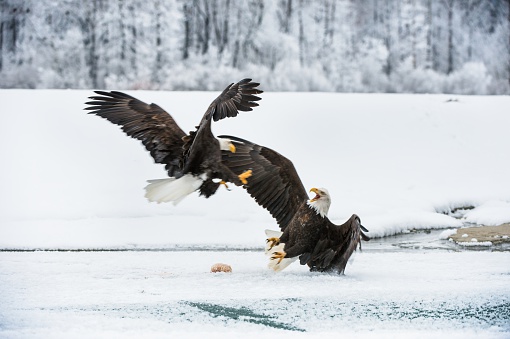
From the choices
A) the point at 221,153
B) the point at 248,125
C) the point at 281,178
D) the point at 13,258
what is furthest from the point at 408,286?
the point at 248,125

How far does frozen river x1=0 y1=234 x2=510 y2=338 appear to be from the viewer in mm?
4109

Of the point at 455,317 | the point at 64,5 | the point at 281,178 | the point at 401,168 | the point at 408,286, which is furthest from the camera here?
the point at 64,5

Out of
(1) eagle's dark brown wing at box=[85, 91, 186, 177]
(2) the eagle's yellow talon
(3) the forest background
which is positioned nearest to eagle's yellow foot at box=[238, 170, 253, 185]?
(2) the eagle's yellow talon

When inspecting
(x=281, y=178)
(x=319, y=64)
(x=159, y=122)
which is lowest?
(x=281, y=178)

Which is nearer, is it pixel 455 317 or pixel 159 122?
pixel 455 317

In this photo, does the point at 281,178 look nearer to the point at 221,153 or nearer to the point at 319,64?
the point at 221,153

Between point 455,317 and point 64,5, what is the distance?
842 inches

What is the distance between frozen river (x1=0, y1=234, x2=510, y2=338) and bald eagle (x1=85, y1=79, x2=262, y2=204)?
21.4 inches

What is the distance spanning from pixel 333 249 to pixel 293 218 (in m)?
0.31

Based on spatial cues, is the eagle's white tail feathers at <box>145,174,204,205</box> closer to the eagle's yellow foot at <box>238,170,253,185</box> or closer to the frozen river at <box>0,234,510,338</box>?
the eagle's yellow foot at <box>238,170,253,185</box>

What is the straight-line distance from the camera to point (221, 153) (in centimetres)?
600

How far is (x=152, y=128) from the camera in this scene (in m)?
6.07

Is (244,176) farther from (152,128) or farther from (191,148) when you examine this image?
(152,128)

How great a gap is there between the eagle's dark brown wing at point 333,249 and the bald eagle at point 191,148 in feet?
2.32
